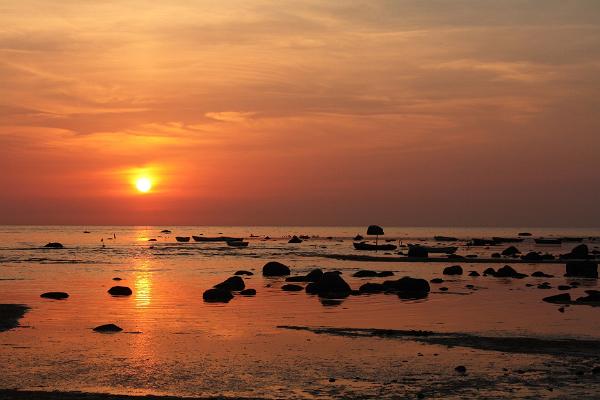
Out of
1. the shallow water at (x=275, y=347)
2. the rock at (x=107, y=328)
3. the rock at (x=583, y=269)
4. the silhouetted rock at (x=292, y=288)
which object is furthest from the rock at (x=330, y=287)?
the rock at (x=583, y=269)

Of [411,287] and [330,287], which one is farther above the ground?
[330,287]

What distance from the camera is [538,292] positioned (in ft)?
178

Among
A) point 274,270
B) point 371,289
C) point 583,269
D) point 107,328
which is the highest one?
point 274,270

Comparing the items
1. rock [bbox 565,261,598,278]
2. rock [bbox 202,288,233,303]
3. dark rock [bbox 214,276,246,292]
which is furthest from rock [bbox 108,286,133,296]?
rock [bbox 565,261,598,278]

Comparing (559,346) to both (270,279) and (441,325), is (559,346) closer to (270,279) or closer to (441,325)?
(441,325)

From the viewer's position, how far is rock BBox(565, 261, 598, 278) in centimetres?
7241

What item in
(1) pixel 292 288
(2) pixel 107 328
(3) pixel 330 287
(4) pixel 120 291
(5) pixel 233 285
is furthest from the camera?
(1) pixel 292 288

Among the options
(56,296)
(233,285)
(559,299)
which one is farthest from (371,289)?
(56,296)

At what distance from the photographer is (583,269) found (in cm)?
7288

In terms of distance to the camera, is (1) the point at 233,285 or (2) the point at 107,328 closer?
(2) the point at 107,328

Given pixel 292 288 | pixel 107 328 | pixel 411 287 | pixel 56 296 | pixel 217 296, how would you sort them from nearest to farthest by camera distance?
pixel 107 328, pixel 217 296, pixel 56 296, pixel 411 287, pixel 292 288

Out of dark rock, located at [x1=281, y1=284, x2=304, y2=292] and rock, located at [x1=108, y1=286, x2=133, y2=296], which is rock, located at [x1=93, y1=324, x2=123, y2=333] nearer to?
rock, located at [x1=108, y1=286, x2=133, y2=296]

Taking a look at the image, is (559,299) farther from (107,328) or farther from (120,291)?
(120,291)

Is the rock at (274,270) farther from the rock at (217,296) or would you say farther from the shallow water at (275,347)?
the rock at (217,296)
